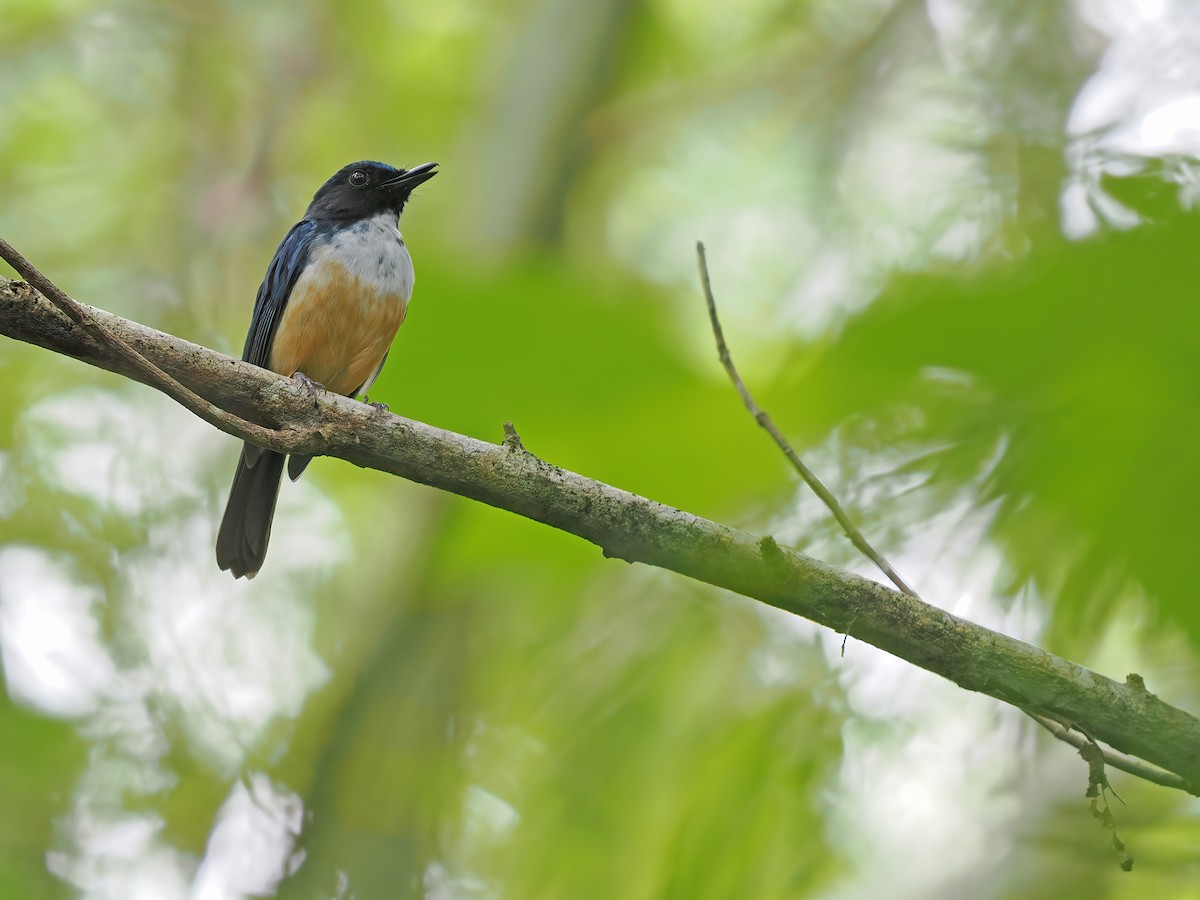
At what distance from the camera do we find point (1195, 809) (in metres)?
3.75

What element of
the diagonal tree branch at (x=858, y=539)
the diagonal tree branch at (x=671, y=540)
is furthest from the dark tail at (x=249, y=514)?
the diagonal tree branch at (x=858, y=539)

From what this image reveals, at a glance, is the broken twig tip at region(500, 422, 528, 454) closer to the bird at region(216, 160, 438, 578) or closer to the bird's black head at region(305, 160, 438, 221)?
the bird at region(216, 160, 438, 578)

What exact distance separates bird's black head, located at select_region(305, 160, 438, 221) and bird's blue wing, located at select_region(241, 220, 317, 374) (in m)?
0.53

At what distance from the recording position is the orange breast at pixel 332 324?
578cm

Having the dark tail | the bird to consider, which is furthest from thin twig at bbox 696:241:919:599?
the dark tail

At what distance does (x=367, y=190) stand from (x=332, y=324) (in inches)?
60.0

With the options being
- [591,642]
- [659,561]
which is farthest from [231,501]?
[659,561]

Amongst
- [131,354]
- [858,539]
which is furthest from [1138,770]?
[131,354]

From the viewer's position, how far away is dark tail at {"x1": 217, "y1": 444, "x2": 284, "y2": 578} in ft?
18.1

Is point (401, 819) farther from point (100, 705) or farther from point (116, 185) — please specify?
point (116, 185)

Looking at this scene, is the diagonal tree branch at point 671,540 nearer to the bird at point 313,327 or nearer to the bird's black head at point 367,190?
the bird at point 313,327

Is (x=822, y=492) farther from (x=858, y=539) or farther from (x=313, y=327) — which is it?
(x=313, y=327)

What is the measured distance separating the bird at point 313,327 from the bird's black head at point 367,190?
451mm

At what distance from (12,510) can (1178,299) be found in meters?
7.14
